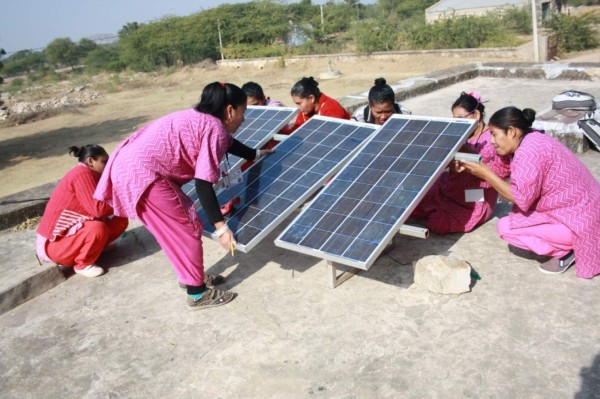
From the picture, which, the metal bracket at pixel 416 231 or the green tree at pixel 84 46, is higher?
the green tree at pixel 84 46

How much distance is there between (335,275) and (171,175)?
1.58 meters

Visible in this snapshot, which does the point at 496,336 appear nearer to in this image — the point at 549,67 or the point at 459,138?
the point at 459,138

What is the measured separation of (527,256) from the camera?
4.22 metres

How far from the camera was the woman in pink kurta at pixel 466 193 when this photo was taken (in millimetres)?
4582

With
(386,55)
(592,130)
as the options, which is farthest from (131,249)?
(386,55)

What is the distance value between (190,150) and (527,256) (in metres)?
3.01

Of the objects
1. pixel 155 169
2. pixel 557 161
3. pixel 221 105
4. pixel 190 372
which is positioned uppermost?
pixel 221 105

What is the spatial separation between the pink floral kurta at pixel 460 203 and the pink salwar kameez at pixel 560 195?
2.64ft

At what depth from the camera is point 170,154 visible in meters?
3.65

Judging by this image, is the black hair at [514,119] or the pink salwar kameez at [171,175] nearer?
the pink salwar kameez at [171,175]

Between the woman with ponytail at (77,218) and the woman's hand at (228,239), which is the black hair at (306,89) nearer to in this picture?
the woman with ponytail at (77,218)

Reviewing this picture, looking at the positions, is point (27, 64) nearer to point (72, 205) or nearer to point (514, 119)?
point (72, 205)

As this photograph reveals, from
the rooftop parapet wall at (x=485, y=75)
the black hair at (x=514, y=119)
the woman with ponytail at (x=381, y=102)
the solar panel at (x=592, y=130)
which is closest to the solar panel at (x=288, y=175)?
the woman with ponytail at (x=381, y=102)

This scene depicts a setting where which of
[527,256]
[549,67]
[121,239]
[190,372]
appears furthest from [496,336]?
[549,67]
